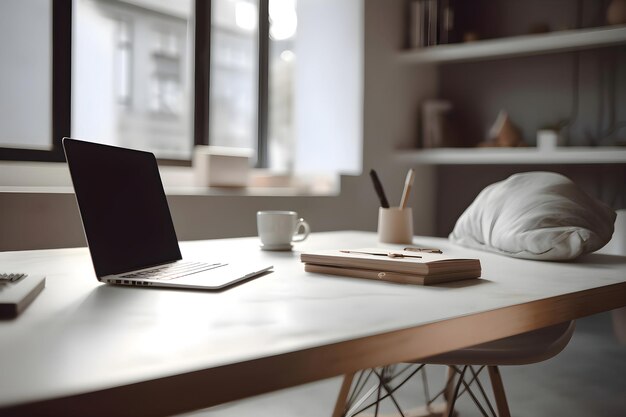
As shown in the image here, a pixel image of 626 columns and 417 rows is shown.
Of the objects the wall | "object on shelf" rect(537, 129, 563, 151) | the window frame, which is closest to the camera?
the wall

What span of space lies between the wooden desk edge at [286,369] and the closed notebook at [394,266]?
6.1 inches

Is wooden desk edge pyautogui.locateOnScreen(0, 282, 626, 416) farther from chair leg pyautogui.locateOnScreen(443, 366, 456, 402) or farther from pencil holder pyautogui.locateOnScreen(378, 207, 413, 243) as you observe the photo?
chair leg pyautogui.locateOnScreen(443, 366, 456, 402)

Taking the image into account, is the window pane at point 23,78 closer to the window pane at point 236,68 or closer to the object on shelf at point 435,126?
the window pane at point 236,68

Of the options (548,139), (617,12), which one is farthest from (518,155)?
(617,12)

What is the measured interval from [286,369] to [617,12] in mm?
3001

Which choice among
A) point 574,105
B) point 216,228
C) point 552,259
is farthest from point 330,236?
point 574,105

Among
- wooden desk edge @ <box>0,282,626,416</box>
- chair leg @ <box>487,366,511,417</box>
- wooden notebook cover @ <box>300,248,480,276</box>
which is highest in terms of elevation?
wooden notebook cover @ <box>300,248,480,276</box>

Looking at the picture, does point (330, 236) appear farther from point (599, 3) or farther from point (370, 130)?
point (599, 3)

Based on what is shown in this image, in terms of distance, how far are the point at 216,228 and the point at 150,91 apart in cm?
381

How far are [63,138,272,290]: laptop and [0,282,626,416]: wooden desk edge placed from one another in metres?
0.29

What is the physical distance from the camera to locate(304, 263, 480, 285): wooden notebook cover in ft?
3.00

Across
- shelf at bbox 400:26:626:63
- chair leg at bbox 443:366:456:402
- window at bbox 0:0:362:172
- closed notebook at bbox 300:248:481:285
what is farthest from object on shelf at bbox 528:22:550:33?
closed notebook at bbox 300:248:481:285

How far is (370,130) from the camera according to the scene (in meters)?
3.43

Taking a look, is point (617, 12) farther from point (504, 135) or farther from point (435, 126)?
point (435, 126)
